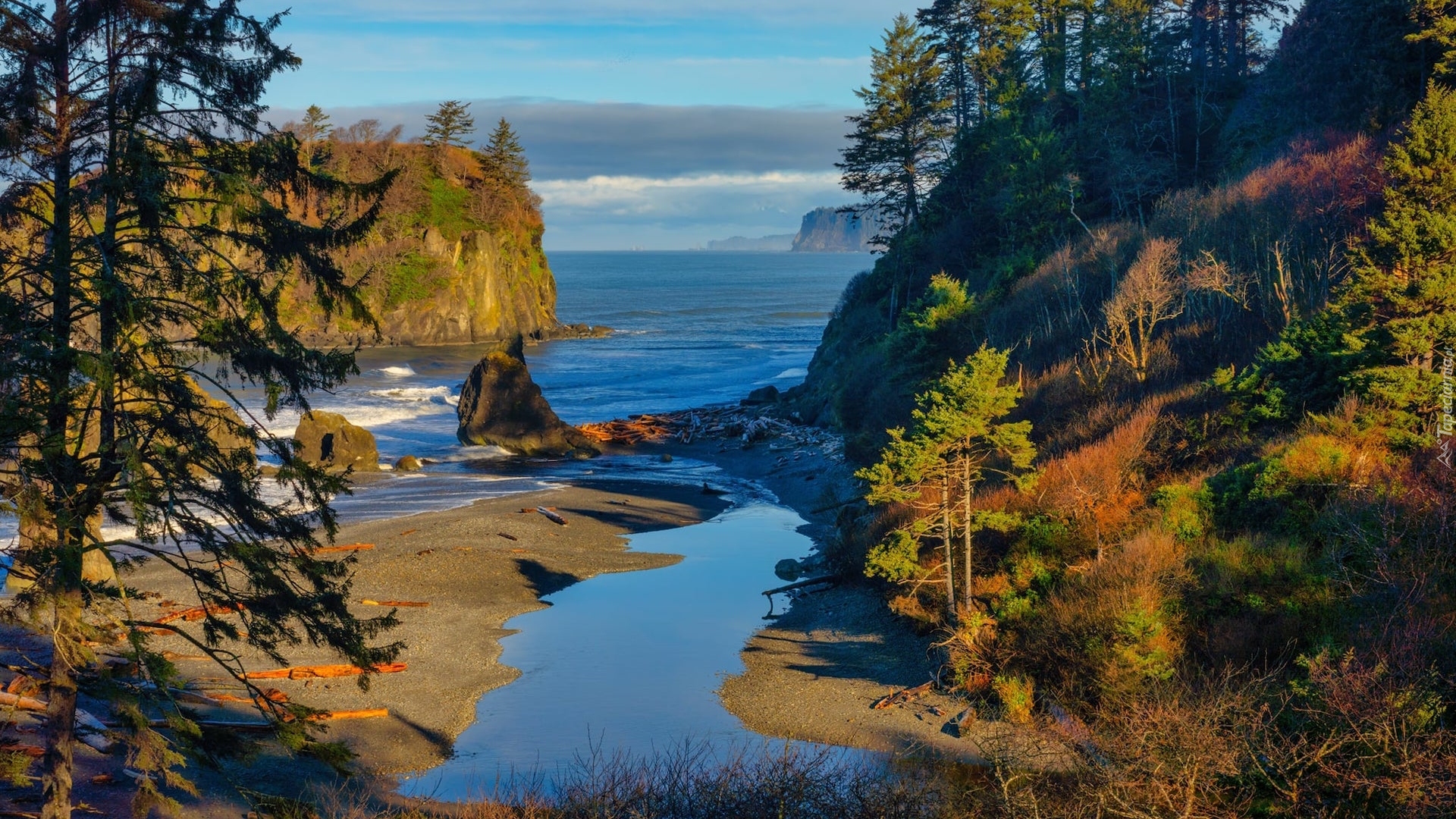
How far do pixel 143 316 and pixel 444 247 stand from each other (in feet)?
268

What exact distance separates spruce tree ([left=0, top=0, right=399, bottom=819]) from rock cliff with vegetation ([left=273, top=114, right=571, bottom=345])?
73.3 m

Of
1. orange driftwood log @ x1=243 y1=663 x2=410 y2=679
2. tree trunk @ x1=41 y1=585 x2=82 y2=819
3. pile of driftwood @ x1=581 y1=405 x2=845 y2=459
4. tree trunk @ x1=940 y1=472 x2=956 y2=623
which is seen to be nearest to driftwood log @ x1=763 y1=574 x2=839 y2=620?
tree trunk @ x1=940 y1=472 x2=956 y2=623

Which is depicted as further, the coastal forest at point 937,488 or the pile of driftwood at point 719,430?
the pile of driftwood at point 719,430

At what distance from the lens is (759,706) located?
18484 mm

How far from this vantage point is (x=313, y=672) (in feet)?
59.9

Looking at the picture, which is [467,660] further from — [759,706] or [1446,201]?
[1446,201]

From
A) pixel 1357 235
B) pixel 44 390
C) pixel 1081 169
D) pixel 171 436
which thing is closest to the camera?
pixel 44 390

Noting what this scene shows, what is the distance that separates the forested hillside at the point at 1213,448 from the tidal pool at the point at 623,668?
3.38m

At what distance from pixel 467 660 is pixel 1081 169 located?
34.9 meters

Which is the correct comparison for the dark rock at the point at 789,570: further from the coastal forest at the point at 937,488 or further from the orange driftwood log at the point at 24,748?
the orange driftwood log at the point at 24,748

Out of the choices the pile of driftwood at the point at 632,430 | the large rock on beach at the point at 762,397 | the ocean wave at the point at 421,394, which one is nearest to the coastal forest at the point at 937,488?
the pile of driftwood at the point at 632,430

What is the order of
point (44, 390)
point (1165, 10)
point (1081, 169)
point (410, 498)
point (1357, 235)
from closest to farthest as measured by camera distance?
point (44, 390) < point (1357, 235) < point (410, 498) < point (1081, 169) < point (1165, 10)

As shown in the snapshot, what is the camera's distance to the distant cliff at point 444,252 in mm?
85500

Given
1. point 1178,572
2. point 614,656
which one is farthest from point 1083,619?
point 614,656
